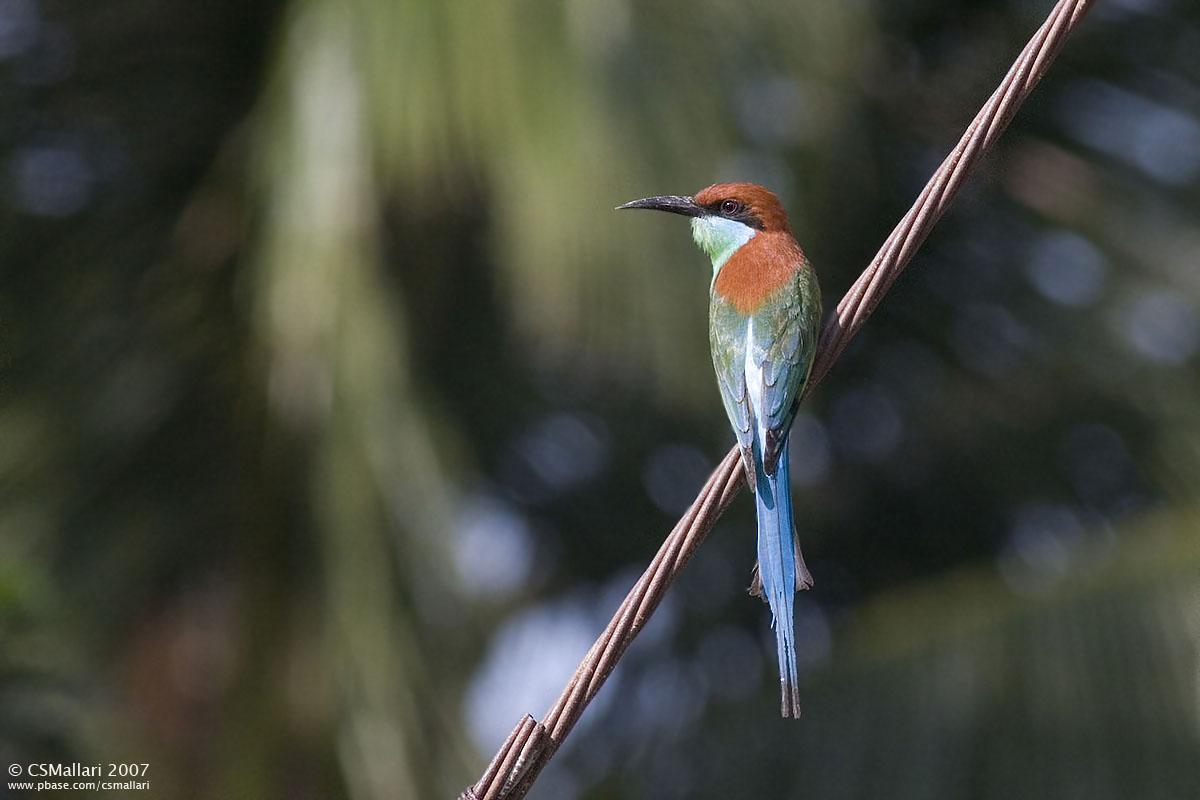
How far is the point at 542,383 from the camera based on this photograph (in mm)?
4555

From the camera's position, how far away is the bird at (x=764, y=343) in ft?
6.20

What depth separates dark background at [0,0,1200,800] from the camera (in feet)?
9.95

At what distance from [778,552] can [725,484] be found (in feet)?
0.94

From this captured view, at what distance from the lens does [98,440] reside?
11.9 ft

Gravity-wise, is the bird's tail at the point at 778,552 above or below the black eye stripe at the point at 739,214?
below

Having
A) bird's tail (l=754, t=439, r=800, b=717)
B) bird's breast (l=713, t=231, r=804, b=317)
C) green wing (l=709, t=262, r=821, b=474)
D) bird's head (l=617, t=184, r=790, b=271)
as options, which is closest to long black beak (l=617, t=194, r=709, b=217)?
bird's head (l=617, t=184, r=790, b=271)

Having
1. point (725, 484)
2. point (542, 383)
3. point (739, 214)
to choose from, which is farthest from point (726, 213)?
point (542, 383)

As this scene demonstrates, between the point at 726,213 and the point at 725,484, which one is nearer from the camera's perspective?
the point at 725,484

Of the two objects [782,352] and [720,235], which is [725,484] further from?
[720,235]

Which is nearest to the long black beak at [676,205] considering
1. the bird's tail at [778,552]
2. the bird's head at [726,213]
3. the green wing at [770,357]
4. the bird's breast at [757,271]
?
the bird's head at [726,213]

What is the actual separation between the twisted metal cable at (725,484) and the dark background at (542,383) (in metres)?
0.99

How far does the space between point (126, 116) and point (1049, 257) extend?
282cm

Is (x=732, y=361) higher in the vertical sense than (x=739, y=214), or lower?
lower

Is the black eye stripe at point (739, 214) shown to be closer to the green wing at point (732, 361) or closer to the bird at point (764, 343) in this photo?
the bird at point (764, 343)
